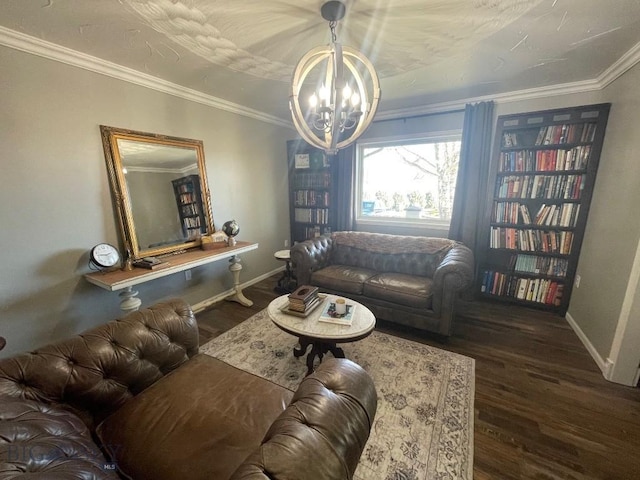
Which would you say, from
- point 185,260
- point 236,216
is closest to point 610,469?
point 185,260

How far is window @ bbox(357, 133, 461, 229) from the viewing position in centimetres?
321

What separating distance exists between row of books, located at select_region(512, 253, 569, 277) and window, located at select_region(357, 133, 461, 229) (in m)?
0.87

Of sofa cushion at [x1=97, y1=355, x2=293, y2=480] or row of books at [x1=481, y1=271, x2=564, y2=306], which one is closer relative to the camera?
sofa cushion at [x1=97, y1=355, x2=293, y2=480]

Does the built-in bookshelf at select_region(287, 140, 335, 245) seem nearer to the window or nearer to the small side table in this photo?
the window

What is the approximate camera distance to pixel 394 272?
291cm

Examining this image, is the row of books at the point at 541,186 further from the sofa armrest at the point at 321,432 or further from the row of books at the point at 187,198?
the row of books at the point at 187,198

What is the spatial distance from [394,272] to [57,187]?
312 cm

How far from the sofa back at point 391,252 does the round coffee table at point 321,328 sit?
1162mm

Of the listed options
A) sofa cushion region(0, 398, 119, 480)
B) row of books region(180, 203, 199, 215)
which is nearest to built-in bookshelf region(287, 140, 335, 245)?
row of books region(180, 203, 199, 215)

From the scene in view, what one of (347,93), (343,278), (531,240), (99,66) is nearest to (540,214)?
(531,240)

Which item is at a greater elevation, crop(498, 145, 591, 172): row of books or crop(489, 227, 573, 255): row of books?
crop(498, 145, 591, 172): row of books

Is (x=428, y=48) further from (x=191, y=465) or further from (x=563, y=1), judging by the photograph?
(x=191, y=465)

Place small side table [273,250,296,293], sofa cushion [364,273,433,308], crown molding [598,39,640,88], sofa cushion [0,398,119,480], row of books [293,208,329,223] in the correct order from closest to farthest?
sofa cushion [0,398,119,480], crown molding [598,39,640,88], sofa cushion [364,273,433,308], small side table [273,250,296,293], row of books [293,208,329,223]

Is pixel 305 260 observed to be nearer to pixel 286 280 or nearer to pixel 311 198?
pixel 286 280
